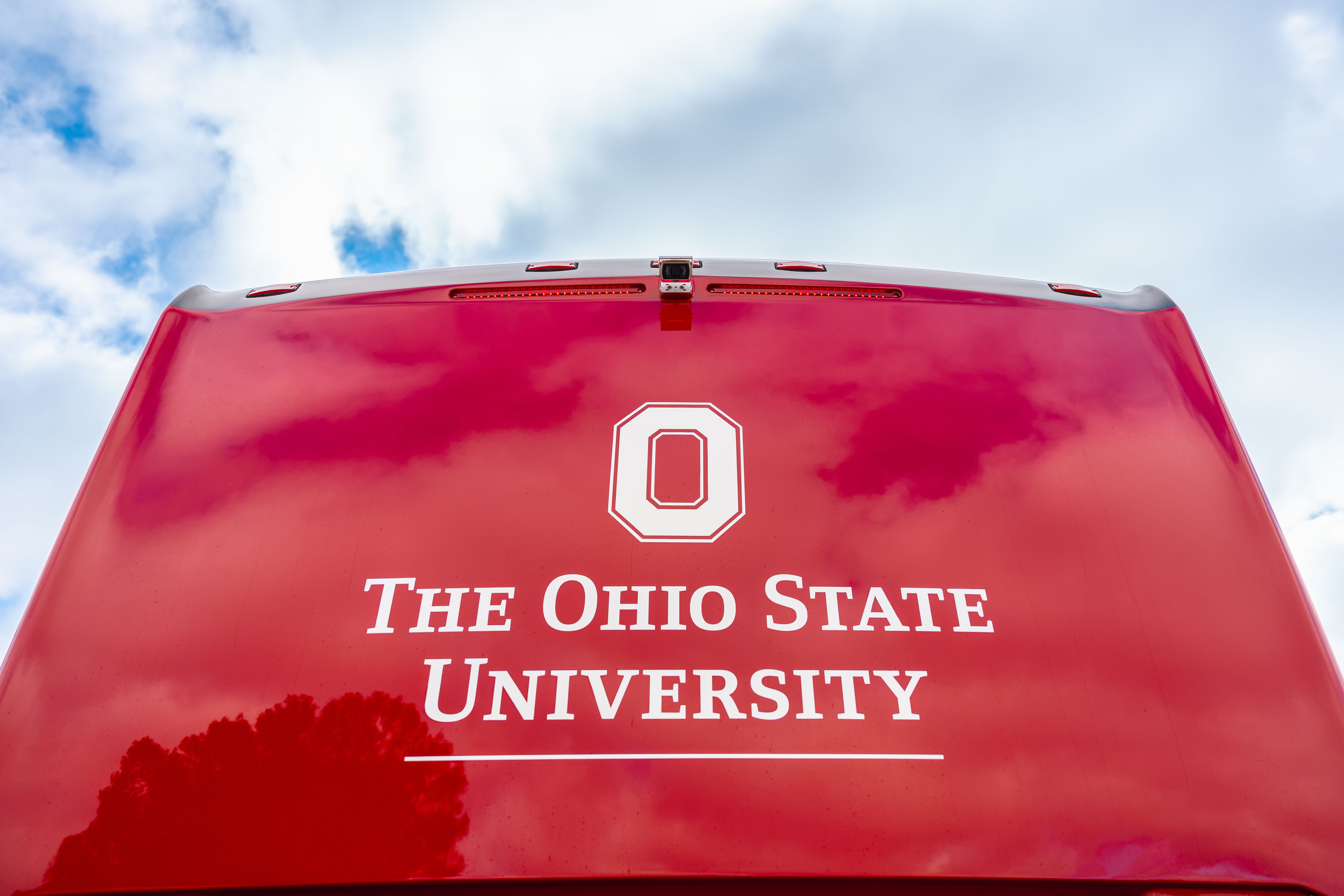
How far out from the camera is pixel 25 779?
1649 millimetres

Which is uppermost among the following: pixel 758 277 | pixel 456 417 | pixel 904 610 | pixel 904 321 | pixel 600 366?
pixel 758 277

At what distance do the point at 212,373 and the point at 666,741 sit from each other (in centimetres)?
150

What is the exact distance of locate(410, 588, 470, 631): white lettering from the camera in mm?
1801

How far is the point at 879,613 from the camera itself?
1839mm

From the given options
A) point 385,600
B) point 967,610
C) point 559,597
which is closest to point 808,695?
point 967,610

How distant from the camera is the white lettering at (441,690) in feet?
5.53

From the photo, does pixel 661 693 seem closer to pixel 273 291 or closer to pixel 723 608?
pixel 723 608

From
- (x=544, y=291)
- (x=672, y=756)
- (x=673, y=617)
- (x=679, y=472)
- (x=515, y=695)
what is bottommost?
(x=672, y=756)

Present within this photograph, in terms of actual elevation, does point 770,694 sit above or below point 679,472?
below

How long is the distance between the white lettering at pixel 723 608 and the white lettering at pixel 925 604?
0.36 metres

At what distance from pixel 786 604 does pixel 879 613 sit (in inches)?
7.6

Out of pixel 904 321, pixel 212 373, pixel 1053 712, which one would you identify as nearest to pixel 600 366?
pixel 904 321

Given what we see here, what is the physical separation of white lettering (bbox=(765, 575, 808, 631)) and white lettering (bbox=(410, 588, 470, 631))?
626 mm

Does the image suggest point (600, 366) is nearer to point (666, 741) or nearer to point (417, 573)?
point (417, 573)
